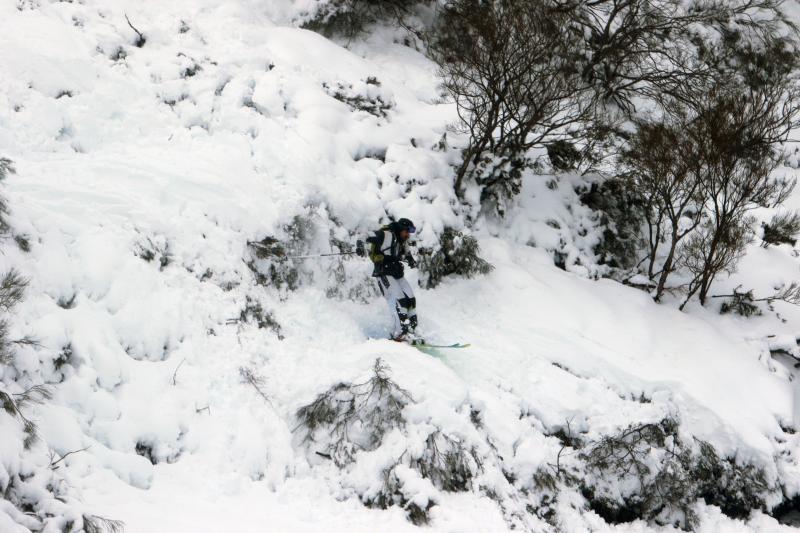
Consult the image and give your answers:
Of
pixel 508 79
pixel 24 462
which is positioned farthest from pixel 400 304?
pixel 24 462

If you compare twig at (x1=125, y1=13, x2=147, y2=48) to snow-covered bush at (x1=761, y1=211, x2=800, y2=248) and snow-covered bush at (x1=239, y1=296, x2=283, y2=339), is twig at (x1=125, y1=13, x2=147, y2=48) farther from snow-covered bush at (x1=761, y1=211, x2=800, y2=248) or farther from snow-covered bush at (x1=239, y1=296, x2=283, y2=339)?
snow-covered bush at (x1=761, y1=211, x2=800, y2=248)

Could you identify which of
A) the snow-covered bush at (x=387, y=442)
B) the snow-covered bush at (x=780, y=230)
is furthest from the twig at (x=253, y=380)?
the snow-covered bush at (x=780, y=230)

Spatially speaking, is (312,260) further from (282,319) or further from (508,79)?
(508,79)

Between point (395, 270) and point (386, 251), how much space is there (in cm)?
31

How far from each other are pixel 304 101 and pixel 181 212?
3.75 meters

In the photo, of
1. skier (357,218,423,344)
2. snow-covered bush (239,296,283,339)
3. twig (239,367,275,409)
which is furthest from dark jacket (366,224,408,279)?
twig (239,367,275,409)

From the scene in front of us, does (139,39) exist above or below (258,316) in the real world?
above

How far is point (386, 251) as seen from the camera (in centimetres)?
808

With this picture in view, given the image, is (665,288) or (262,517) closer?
(262,517)

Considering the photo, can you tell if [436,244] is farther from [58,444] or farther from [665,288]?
[58,444]

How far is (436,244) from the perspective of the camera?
31.5 feet

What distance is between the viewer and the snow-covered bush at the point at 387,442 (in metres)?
5.96

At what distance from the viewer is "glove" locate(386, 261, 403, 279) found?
809cm

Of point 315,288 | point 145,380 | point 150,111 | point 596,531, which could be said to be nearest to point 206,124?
point 150,111
